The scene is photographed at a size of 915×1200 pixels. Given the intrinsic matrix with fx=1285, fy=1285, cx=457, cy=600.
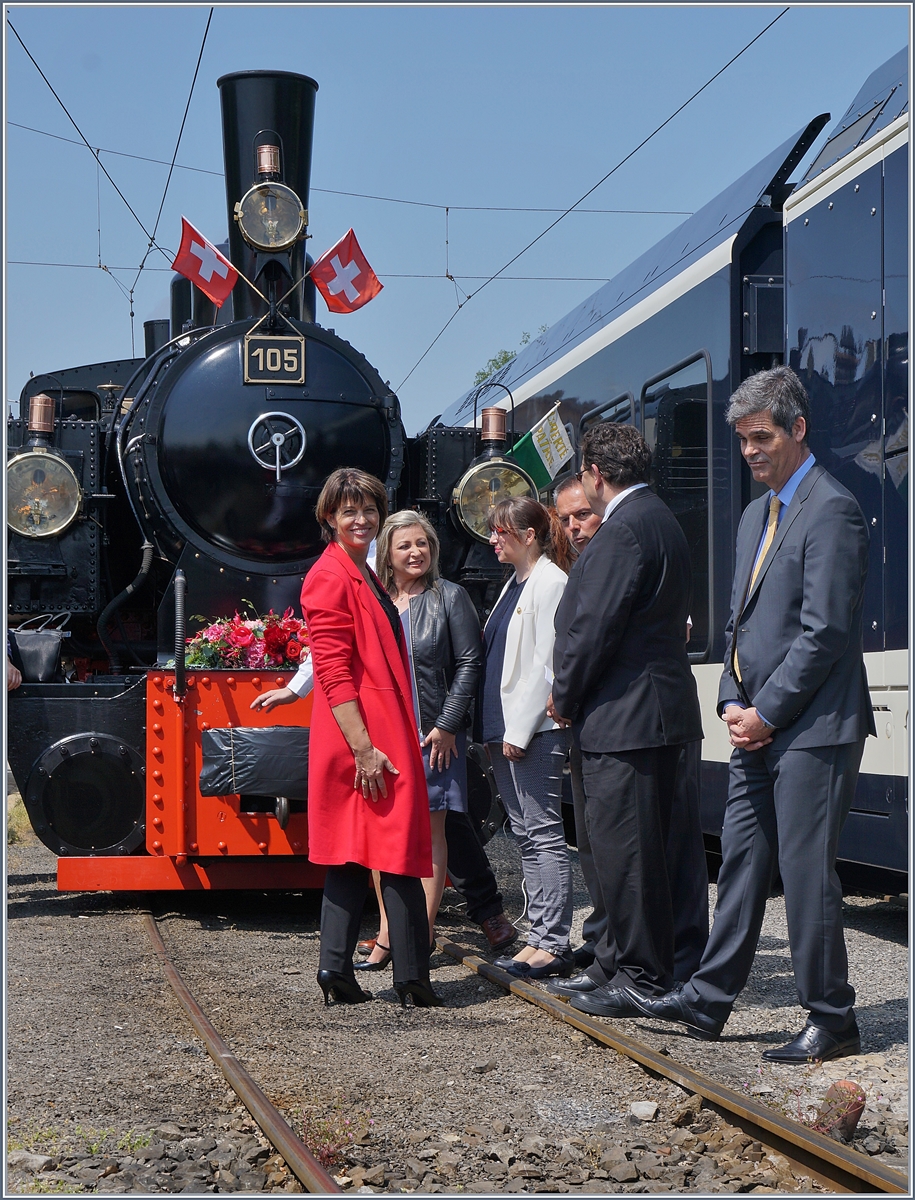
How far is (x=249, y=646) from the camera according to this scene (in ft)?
18.4

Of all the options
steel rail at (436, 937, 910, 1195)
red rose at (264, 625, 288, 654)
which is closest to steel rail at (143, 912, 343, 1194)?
steel rail at (436, 937, 910, 1195)

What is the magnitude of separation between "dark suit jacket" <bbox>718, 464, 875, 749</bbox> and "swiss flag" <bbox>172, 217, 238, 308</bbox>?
11.8 feet

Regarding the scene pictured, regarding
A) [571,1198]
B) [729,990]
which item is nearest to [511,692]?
[729,990]

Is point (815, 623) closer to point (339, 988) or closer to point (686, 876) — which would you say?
point (686, 876)

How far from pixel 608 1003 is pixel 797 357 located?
122 inches

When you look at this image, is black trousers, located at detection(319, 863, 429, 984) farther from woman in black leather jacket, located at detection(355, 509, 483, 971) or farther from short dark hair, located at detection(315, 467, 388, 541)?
short dark hair, located at detection(315, 467, 388, 541)

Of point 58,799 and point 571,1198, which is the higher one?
point 58,799

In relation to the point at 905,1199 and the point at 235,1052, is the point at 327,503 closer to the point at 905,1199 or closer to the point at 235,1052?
the point at 235,1052

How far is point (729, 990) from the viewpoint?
366cm

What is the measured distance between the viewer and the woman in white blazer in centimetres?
457

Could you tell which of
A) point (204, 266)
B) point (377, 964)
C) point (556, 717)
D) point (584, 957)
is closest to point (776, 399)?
point (556, 717)

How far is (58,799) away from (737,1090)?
3.27 metres

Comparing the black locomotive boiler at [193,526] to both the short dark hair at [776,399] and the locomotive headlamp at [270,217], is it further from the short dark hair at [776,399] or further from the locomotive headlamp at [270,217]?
the short dark hair at [776,399]

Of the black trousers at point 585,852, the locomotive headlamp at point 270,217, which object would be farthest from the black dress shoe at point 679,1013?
the locomotive headlamp at point 270,217
